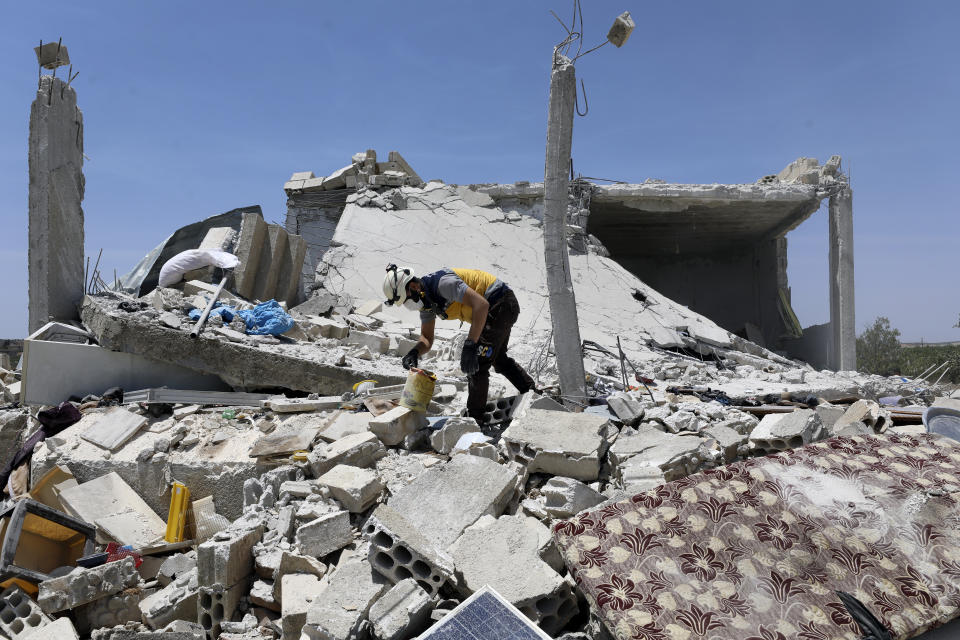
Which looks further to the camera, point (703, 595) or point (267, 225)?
point (267, 225)

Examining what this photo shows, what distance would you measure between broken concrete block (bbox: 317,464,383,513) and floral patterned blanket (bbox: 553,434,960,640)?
4.11ft

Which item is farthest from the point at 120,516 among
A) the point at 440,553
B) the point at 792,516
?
the point at 792,516

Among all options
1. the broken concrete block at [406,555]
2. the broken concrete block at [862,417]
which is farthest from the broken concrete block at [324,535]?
the broken concrete block at [862,417]

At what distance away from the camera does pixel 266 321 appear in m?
6.21

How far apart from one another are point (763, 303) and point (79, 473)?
12550mm

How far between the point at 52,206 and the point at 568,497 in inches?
239

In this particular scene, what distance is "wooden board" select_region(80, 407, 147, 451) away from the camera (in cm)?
476

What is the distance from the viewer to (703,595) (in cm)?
220

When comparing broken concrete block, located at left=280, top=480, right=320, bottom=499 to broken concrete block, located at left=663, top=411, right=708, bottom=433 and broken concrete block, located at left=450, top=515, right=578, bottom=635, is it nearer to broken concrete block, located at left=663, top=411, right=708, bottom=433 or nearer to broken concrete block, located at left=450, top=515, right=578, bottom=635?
broken concrete block, located at left=450, top=515, right=578, bottom=635

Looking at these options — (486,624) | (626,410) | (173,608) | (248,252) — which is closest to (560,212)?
(626,410)

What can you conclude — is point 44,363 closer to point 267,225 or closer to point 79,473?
point 79,473

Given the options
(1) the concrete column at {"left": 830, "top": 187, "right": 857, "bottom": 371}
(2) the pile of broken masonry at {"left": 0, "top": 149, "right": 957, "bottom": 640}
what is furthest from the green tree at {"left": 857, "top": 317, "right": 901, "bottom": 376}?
(2) the pile of broken masonry at {"left": 0, "top": 149, "right": 957, "bottom": 640}

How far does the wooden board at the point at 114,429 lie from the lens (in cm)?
476

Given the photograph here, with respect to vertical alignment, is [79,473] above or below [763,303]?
below
